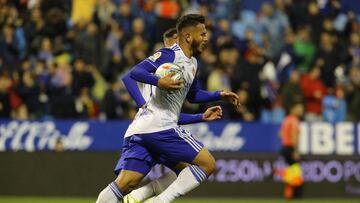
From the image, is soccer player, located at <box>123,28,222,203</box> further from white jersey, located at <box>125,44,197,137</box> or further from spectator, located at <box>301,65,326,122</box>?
spectator, located at <box>301,65,326,122</box>

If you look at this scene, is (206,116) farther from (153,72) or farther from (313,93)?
(313,93)

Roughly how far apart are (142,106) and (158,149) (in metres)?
0.45

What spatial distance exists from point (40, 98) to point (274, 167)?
4477 mm

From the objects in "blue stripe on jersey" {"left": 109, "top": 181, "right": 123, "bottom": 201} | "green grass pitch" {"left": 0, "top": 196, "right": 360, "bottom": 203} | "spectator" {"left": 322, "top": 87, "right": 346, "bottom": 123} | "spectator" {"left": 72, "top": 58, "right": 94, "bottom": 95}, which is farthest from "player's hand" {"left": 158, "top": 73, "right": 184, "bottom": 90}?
"spectator" {"left": 322, "top": 87, "right": 346, "bottom": 123}

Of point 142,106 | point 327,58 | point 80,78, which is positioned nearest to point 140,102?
point 142,106

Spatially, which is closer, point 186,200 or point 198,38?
point 198,38

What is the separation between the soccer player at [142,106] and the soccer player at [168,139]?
17 cm

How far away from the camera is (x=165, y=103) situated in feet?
29.3

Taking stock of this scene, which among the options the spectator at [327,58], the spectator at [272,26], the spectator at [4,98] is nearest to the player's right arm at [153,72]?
the spectator at [4,98]

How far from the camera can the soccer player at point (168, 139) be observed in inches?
345

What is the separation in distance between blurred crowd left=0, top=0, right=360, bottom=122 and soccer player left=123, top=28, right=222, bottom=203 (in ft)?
24.7

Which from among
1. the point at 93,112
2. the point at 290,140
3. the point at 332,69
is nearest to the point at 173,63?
the point at 290,140

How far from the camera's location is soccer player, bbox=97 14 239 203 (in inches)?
345

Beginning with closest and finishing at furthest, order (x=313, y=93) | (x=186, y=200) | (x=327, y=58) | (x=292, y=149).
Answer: (x=186, y=200) < (x=292, y=149) < (x=313, y=93) < (x=327, y=58)
